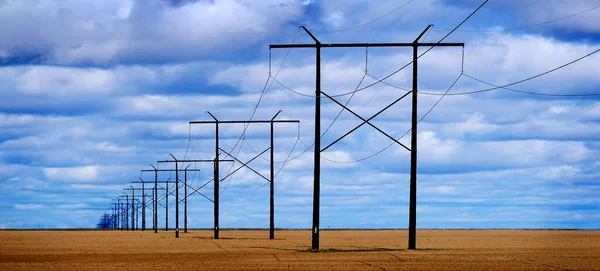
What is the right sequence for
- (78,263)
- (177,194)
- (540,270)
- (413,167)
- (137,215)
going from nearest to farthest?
(540,270) → (78,263) → (413,167) → (177,194) → (137,215)

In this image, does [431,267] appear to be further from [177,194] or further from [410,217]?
[177,194]

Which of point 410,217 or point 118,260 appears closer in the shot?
point 118,260

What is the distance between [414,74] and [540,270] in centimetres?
1448

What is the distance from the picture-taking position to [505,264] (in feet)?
112

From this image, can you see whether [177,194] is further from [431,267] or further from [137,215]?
[137,215]

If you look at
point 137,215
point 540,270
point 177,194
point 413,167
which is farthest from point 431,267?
point 137,215

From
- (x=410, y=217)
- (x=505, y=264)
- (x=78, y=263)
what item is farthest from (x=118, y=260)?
(x=505, y=264)

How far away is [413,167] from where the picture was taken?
42.7m

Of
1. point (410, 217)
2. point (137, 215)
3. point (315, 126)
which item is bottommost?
point (137, 215)

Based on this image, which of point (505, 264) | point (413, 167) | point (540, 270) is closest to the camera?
point (540, 270)

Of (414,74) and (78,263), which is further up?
(414,74)

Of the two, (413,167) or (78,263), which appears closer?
(78,263)

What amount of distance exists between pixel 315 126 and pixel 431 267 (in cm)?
1382

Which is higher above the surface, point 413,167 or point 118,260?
point 413,167
